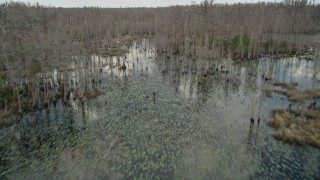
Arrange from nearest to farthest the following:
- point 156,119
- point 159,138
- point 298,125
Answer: point 159,138 → point 298,125 → point 156,119

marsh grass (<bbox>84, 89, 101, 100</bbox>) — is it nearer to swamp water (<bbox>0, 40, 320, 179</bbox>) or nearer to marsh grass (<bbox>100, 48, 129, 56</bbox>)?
swamp water (<bbox>0, 40, 320, 179</bbox>)

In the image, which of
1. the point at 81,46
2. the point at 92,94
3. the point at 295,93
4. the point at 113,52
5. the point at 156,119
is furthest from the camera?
the point at 113,52

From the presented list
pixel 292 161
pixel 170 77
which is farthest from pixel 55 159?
pixel 170 77

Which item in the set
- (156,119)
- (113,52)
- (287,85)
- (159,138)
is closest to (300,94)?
(287,85)

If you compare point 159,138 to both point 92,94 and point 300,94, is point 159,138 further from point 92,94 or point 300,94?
point 300,94

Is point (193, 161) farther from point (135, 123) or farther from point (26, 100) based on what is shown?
point (26, 100)
